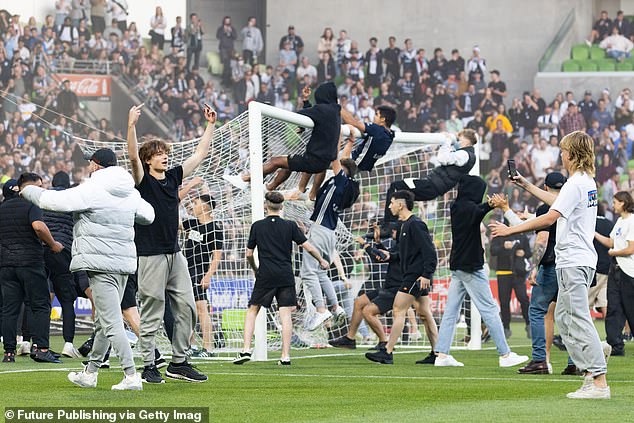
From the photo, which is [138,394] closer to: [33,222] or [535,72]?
[33,222]

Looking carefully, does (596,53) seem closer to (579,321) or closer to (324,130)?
(324,130)

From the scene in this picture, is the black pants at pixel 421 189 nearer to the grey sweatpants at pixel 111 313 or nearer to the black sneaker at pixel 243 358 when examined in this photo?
the black sneaker at pixel 243 358

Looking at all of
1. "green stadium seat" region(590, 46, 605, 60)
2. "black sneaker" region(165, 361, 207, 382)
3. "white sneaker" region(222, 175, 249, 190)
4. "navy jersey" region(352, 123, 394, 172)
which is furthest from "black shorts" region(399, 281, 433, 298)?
"green stadium seat" region(590, 46, 605, 60)

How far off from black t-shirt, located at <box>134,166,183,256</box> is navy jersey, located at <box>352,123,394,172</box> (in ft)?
17.4

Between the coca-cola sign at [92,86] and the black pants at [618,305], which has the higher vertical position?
the coca-cola sign at [92,86]

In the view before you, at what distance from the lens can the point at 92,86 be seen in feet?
106

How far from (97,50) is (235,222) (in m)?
18.1

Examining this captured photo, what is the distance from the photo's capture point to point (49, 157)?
28531mm

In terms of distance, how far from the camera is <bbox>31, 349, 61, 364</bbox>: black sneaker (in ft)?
41.8

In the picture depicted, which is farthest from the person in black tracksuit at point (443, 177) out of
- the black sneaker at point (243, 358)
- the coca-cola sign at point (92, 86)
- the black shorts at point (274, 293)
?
the coca-cola sign at point (92, 86)

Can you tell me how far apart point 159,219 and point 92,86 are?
23438 mm

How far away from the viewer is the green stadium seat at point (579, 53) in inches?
1328

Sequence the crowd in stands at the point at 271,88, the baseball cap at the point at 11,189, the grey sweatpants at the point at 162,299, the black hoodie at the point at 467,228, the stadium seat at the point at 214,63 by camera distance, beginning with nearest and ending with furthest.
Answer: the grey sweatpants at the point at 162,299
the black hoodie at the point at 467,228
the baseball cap at the point at 11,189
the crowd in stands at the point at 271,88
the stadium seat at the point at 214,63

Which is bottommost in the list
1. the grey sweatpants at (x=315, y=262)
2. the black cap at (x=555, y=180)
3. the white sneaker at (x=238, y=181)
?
the grey sweatpants at (x=315, y=262)
